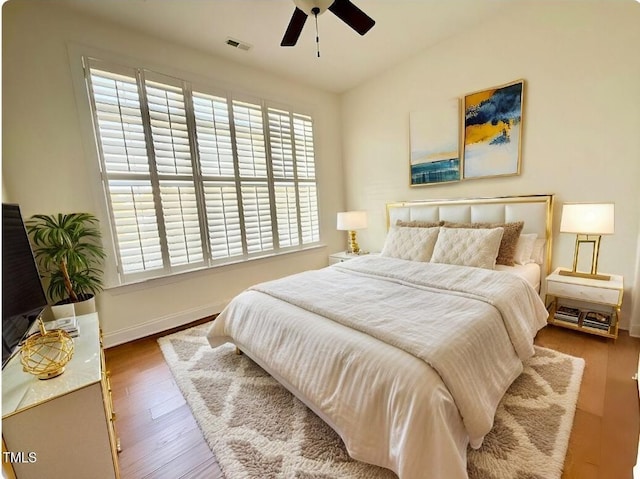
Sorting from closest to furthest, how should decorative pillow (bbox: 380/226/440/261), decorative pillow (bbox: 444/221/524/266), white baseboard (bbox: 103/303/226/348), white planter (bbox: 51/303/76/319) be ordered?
1. white planter (bbox: 51/303/76/319)
2. decorative pillow (bbox: 444/221/524/266)
3. white baseboard (bbox: 103/303/226/348)
4. decorative pillow (bbox: 380/226/440/261)

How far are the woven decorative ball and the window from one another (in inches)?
54.2

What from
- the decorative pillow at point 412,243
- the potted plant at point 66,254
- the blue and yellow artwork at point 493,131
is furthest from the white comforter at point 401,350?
the blue and yellow artwork at point 493,131

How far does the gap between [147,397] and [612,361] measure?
3.39 metres

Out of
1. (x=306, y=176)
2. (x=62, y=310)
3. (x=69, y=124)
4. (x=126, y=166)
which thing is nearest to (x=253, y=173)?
(x=306, y=176)

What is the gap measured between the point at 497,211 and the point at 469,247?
67cm

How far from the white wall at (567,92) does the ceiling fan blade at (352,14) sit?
1556mm

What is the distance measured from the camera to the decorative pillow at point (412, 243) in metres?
2.74

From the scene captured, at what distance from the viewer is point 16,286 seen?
1.24 m

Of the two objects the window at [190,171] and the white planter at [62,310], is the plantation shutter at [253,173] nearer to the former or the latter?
the window at [190,171]

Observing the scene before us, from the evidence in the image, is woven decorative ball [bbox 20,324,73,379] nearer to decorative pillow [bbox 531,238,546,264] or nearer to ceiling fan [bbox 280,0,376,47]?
ceiling fan [bbox 280,0,376,47]

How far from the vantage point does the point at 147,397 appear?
1928 mm

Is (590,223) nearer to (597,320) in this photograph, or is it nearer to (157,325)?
(597,320)

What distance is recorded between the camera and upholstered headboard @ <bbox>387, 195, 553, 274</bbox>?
2578 mm

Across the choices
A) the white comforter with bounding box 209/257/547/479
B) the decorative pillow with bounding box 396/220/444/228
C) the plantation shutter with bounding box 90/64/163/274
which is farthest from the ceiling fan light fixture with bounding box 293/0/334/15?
the decorative pillow with bounding box 396/220/444/228
